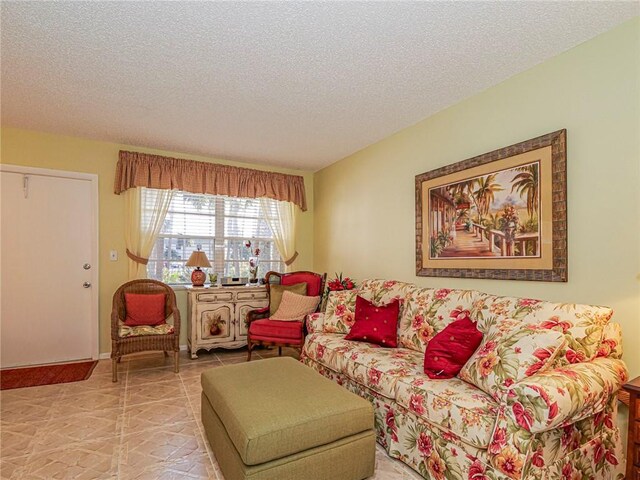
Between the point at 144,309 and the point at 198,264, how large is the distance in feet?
2.46

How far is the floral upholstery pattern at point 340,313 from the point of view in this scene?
10.9 feet

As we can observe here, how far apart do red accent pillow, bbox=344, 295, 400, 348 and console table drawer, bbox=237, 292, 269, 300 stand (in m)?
1.74

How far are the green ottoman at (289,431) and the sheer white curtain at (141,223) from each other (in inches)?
103

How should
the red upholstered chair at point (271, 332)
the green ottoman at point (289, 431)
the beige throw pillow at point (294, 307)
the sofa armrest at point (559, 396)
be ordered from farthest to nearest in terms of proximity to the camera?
1. the beige throw pillow at point (294, 307)
2. the red upholstered chair at point (271, 332)
3. the green ottoman at point (289, 431)
4. the sofa armrest at point (559, 396)

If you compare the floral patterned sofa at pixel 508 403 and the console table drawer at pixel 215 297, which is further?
the console table drawer at pixel 215 297

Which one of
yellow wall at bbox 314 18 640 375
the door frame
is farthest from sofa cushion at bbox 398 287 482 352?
the door frame

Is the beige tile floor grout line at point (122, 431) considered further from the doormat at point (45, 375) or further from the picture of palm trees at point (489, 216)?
the picture of palm trees at point (489, 216)

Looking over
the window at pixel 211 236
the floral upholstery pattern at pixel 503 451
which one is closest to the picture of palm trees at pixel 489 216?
the floral upholstery pattern at pixel 503 451

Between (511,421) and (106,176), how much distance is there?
4.49 m

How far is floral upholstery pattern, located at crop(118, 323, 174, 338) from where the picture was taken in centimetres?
345

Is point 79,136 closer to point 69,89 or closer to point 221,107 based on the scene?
point 69,89

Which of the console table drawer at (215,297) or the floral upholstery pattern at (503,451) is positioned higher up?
the console table drawer at (215,297)

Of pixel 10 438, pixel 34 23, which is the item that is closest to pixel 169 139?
pixel 34 23

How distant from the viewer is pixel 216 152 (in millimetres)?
4426
